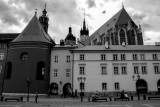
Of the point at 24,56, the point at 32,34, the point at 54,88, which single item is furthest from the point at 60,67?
the point at 32,34

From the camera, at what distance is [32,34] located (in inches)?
1592

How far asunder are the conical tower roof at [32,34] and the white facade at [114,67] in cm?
954

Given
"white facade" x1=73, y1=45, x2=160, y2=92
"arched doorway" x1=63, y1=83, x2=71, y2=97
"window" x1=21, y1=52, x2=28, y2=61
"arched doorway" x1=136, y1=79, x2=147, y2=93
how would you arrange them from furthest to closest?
"arched doorway" x1=63, y1=83, x2=71, y2=97, "window" x1=21, y1=52, x2=28, y2=61, "arched doorway" x1=136, y1=79, x2=147, y2=93, "white facade" x1=73, y1=45, x2=160, y2=92

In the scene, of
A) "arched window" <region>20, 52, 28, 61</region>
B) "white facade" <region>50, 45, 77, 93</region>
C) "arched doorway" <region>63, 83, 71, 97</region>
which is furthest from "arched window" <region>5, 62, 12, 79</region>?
"arched doorway" <region>63, 83, 71, 97</region>

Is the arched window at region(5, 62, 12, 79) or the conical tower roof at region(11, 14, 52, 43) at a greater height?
the conical tower roof at region(11, 14, 52, 43)

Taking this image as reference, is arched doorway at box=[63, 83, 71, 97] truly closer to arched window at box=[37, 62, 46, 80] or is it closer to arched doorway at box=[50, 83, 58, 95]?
arched doorway at box=[50, 83, 58, 95]

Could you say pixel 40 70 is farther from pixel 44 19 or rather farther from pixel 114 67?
pixel 44 19

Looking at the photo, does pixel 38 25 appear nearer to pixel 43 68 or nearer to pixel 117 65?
pixel 43 68

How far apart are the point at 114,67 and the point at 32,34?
21.0 metres

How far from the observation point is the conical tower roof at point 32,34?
128 ft

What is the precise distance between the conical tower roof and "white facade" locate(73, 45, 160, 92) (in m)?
9.54

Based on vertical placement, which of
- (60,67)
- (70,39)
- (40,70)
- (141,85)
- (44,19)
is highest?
(44,19)

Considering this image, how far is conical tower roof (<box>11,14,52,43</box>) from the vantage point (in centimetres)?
3907

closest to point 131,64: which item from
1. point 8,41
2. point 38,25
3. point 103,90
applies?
point 103,90
